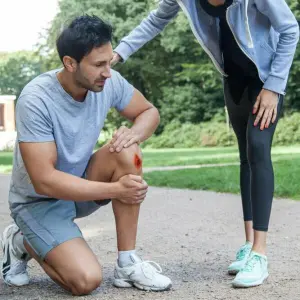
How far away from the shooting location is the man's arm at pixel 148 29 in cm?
395

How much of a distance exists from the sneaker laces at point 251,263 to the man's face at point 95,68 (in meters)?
1.11

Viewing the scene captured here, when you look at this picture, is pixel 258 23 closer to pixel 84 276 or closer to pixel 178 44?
pixel 84 276

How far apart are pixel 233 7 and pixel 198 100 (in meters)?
33.4

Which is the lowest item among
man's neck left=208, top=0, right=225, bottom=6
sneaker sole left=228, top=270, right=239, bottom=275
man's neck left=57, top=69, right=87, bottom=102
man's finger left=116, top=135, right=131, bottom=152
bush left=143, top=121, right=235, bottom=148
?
bush left=143, top=121, right=235, bottom=148

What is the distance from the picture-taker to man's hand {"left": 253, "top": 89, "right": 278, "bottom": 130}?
139 inches

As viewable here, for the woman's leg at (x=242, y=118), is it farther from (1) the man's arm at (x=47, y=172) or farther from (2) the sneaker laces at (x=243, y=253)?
(1) the man's arm at (x=47, y=172)

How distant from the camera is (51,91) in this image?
334cm

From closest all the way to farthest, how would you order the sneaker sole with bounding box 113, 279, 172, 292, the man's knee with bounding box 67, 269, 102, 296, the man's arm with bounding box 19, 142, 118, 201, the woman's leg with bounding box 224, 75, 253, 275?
the man's arm with bounding box 19, 142, 118, 201, the man's knee with bounding box 67, 269, 102, 296, the sneaker sole with bounding box 113, 279, 172, 292, the woman's leg with bounding box 224, 75, 253, 275

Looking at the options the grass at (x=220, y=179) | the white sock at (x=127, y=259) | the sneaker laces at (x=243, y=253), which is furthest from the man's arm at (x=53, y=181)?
the grass at (x=220, y=179)

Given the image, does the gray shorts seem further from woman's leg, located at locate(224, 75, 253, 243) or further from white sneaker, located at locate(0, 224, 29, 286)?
woman's leg, located at locate(224, 75, 253, 243)

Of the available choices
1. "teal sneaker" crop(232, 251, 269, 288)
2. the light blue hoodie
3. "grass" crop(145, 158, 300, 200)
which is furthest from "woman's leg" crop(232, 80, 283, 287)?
"grass" crop(145, 158, 300, 200)

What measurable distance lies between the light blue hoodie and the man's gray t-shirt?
0.50 m

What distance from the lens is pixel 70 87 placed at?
336 cm

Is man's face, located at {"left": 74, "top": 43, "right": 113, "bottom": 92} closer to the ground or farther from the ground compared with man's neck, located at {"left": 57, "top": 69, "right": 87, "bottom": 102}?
farther from the ground
